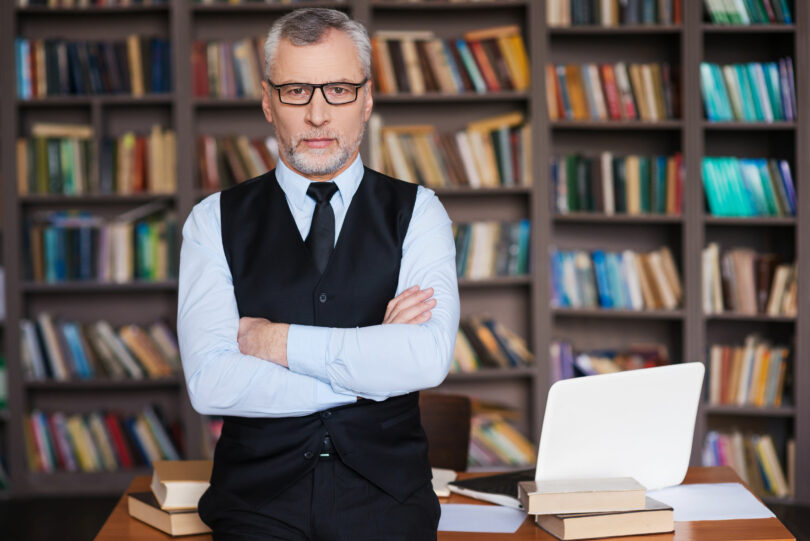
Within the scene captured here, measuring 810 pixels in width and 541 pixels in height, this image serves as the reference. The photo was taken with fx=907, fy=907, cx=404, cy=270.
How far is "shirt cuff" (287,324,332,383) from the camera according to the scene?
1.67m

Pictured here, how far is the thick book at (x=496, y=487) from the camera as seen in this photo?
73.5 inches

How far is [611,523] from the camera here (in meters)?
1.65

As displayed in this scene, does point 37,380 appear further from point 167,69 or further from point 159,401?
point 167,69

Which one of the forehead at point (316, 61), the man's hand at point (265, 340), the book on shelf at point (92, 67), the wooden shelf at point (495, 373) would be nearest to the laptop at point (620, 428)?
the man's hand at point (265, 340)

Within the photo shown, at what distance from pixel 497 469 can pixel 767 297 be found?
2.56m

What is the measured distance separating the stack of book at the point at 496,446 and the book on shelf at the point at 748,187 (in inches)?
56.8

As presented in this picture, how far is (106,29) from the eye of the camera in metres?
4.61

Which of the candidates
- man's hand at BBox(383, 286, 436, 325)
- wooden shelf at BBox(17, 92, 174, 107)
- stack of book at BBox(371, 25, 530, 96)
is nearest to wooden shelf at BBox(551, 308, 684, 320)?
stack of book at BBox(371, 25, 530, 96)

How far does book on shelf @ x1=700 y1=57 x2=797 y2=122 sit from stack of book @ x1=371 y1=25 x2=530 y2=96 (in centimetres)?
87

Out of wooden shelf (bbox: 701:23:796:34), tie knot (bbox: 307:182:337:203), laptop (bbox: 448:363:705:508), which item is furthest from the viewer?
wooden shelf (bbox: 701:23:796:34)

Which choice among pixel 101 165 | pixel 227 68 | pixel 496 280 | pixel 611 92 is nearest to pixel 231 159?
pixel 227 68

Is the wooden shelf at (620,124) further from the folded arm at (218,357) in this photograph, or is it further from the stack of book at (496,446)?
the folded arm at (218,357)

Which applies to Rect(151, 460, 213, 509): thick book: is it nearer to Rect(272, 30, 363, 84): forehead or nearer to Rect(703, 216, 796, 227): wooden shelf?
Rect(272, 30, 363, 84): forehead

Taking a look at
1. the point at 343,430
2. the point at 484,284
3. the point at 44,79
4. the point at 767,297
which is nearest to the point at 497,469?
the point at 343,430
